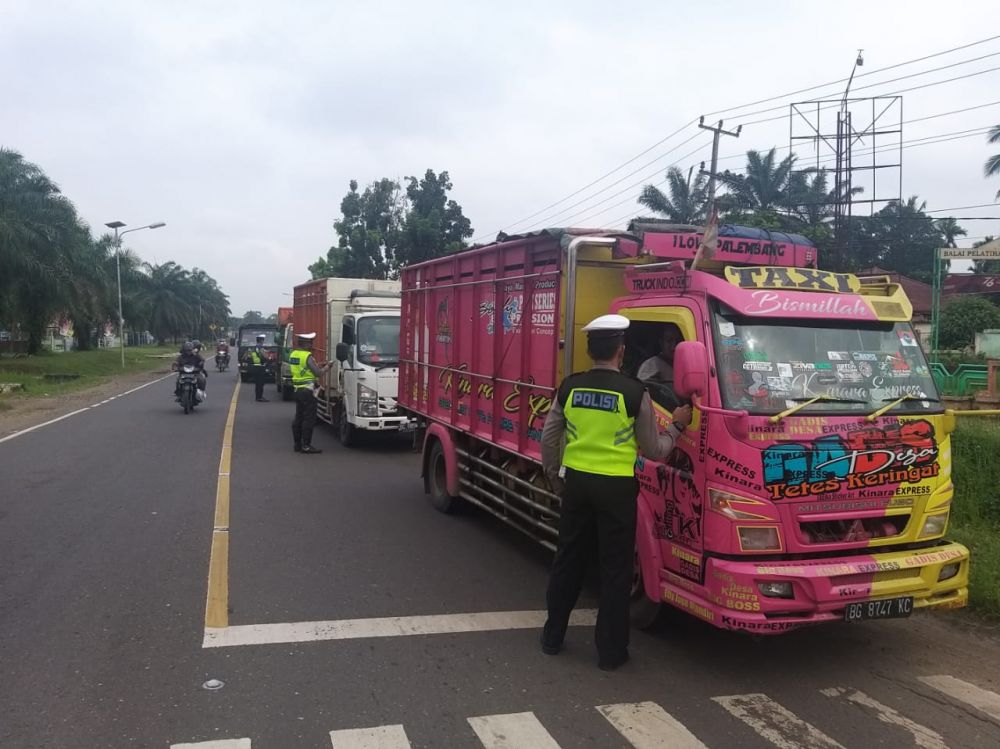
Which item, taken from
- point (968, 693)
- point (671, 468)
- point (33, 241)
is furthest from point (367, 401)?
point (33, 241)

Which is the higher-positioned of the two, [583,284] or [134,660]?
[583,284]

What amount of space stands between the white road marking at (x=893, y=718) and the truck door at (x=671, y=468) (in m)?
0.96

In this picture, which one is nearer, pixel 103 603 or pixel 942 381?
pixel 103 603

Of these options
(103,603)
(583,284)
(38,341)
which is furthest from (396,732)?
(38,341)

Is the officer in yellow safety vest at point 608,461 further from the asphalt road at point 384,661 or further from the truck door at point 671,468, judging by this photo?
the asphalt road at point 384,661

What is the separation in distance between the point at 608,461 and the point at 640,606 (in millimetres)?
1207

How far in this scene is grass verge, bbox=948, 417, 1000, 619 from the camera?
21.2 ft

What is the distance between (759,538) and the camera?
4.16 m

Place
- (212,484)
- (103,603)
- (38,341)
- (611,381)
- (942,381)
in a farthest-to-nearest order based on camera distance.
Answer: (38,341), (942,381), (212,484), (103,603), (611,381)

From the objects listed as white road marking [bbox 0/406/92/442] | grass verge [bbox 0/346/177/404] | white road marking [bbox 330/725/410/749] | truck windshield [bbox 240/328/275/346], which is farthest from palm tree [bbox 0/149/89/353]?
white road marking [bbox 330/725/410/749]

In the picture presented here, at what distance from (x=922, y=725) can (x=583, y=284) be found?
3.22 m

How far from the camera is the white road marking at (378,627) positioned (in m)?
4.81

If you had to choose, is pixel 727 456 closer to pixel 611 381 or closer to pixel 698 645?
pixel 611 381

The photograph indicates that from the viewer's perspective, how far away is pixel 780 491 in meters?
4.15
